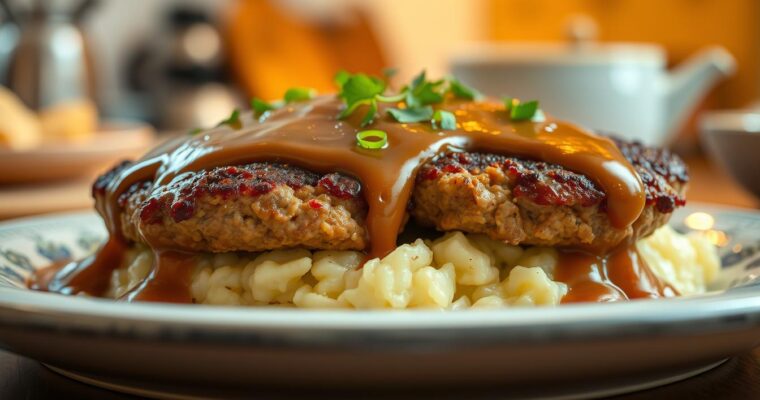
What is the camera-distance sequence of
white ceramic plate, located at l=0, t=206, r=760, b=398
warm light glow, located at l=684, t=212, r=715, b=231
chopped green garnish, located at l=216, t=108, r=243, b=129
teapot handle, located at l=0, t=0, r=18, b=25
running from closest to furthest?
white ceramic plate, located at l=0, t=206, r=760, b=398, chopped green garnish, located at l=216, t=108, r=243, b=129, warm light glow, located at l=684, t=212, r=715, b=231, teapot handle, located at l=0, t=0, r=18, b=25

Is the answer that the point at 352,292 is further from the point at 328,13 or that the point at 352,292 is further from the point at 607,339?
the point at 328,13

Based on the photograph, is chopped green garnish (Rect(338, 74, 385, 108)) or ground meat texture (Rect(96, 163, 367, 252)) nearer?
ground meat texture (Rect(96, 163, 367, 252))

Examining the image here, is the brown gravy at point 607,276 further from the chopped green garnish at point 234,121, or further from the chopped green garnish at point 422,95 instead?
the chopped green garnish at point 234,121

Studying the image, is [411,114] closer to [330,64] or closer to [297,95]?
[297,95]

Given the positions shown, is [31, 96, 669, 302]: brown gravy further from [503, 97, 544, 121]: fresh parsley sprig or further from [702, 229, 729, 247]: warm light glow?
[702, 229, 729, 247]: warm light glow

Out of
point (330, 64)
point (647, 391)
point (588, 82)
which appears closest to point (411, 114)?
point (647, 391)

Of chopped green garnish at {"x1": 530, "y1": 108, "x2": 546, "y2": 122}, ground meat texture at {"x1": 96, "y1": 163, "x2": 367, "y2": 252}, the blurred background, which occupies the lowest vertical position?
the blurred background

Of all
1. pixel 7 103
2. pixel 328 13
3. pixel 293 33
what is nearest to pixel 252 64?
pixel 293 33

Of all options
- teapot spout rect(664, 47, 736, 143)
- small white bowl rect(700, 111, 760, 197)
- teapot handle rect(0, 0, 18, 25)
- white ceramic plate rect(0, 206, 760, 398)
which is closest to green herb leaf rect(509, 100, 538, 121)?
white ceramic plate rect(0, 206, 760, 398)
